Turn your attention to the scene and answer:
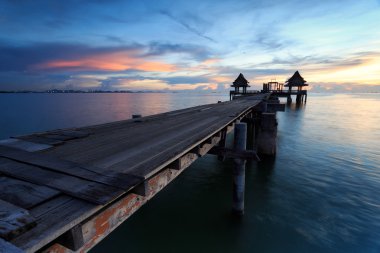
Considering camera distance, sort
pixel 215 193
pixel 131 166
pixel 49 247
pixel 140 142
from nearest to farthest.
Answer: pixel 49 247
pixel 131 166
pixel 140 142
pixel 215 193

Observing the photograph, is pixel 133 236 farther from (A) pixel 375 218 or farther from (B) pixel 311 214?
(A) pixel 375 218

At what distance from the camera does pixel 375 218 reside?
9.95 meters

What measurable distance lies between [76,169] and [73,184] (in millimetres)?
709

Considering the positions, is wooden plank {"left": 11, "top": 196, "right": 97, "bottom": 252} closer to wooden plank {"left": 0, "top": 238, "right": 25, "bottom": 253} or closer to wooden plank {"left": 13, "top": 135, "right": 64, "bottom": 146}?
wooden plank {"left": 0, "top": 238, "right": 25, "bottom": 253}

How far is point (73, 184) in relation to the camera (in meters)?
3.49

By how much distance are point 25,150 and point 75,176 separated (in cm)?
259

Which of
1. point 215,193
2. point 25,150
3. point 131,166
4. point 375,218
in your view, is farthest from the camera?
point 215,193

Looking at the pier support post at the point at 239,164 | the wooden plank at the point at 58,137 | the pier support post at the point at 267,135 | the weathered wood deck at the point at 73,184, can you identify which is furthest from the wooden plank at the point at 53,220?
the pier support post at the point at 267,135

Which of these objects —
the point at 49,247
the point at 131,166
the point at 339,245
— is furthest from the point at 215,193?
the point at 49,247

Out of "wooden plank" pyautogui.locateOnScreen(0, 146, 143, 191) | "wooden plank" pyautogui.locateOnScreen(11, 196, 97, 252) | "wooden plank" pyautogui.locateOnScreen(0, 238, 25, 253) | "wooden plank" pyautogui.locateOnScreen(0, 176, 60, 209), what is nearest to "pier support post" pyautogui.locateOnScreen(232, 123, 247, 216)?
"wooden plank" pyautogui.locateOnScreen(0, 146, 143, 191)

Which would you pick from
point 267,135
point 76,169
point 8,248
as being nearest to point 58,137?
point 76,169

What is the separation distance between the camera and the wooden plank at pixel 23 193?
2.94 meters

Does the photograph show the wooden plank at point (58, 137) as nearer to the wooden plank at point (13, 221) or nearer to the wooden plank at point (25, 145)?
the wooden plank at point (25, 145)

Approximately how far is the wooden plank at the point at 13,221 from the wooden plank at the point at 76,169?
3.66ft
